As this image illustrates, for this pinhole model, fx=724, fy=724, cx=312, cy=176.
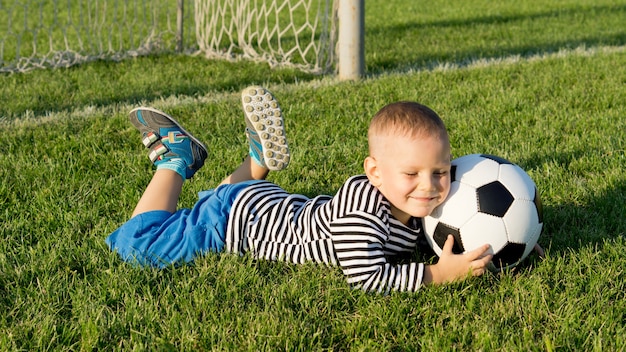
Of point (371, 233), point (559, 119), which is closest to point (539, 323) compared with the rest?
point (371, 233)

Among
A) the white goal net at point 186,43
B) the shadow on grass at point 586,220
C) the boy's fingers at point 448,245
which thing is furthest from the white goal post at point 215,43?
the boy's fingers at point 448,245

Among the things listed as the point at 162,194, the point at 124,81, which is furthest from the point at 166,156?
the point at 124,81

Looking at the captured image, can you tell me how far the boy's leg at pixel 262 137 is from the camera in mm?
3398

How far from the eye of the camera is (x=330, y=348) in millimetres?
2373

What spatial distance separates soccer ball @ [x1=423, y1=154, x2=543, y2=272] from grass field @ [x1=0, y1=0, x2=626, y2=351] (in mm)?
129

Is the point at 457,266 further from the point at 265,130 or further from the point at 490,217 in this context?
the point at 265,130

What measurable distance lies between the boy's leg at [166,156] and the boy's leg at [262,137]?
23 centimetres

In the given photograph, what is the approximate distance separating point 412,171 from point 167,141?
1493mm

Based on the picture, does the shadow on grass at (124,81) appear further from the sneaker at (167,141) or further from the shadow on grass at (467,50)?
the sneaker at (167,141)

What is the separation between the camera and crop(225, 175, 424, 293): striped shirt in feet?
8.86

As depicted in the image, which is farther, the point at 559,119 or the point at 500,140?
the point at 559,119

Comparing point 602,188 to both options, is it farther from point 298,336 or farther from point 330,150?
point 298,336

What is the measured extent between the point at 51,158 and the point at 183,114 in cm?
122

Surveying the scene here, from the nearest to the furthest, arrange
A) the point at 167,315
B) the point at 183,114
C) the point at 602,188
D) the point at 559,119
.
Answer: the point at 167,315
the point at 602,188
the point at 559,119
the point at 183,114
